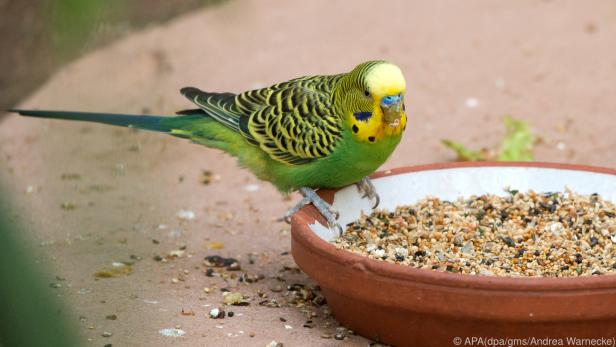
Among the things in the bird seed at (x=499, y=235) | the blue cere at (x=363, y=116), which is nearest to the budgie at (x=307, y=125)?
the blue cere at (x=363, y=116)

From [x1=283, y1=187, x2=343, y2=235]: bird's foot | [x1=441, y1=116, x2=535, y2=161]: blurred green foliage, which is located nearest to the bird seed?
[x1=283, y1=187, x2=343, y2=235]: bird's foot

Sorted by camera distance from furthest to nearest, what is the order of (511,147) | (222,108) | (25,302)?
1. (511,147)
2. (222,108)
3. (25,302)

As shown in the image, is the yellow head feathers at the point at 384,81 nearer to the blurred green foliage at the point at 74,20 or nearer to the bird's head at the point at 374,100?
the bird's head at the point at 374,100

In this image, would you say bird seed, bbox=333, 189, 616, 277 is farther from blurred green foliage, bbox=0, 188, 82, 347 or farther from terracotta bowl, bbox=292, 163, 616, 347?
blurred green foliage, bbox=0, 188, 82, 347

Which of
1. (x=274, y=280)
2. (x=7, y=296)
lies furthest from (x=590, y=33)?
(x=7, y=296)

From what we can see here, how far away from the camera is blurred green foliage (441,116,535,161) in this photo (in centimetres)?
507

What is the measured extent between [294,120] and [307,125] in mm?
96

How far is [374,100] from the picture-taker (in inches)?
127

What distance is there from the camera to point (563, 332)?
2.56 meters

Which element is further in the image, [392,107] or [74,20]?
[392,107]

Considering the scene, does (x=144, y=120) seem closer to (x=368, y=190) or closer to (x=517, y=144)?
(x=368, y=190)

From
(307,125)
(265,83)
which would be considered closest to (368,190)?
(307,125)

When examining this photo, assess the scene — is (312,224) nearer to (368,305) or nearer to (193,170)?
(368,305)

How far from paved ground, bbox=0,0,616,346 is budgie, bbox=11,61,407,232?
286 millimetres
